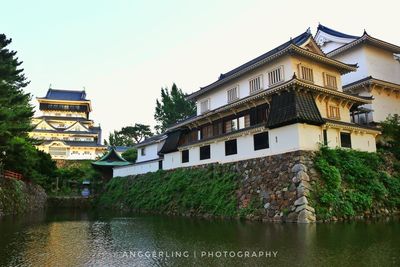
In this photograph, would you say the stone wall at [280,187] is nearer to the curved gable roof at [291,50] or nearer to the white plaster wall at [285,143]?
the white plaster wall at [285,143]

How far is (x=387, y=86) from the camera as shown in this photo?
26531 mm

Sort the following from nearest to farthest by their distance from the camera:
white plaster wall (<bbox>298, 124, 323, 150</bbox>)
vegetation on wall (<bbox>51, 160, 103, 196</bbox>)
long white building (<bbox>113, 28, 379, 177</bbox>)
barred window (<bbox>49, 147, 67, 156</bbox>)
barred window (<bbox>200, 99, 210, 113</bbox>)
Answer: white plaster wall (<bbox>298, 124, 323, 150</bbox>)
long white building (<bbox>113, 28, 379, 177</bbox>)
barred window (<bbox>200, 99, 210, 113</bbox>)
vegetation on wall (<bbox>51, 160, 103, 196</bbox>)
barred window (<bbox>49, 147, 67, 156</bbox>)

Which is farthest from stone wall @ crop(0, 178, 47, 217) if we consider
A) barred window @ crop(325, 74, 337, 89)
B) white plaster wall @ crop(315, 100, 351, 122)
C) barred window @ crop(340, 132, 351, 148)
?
barred window @ crop(325, 74, 337, 89)

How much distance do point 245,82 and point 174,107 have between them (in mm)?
33891

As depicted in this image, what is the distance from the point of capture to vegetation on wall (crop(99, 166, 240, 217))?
2069 cm

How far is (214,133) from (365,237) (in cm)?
1534

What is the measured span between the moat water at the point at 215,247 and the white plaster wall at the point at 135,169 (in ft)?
59.5

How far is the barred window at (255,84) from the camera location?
22609 millimetres

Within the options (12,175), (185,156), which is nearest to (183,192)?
(185,156)

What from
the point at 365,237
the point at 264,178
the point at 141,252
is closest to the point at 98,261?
the point at 141,252

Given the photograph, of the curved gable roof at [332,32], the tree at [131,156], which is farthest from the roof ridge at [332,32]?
the tree at [131,156]

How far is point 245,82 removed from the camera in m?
23.9

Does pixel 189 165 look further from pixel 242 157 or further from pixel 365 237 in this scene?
pixel 365 237

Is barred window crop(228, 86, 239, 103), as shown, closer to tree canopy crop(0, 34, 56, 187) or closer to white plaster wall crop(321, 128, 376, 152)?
white plaster wall crop(321, 128, 376, 152)
